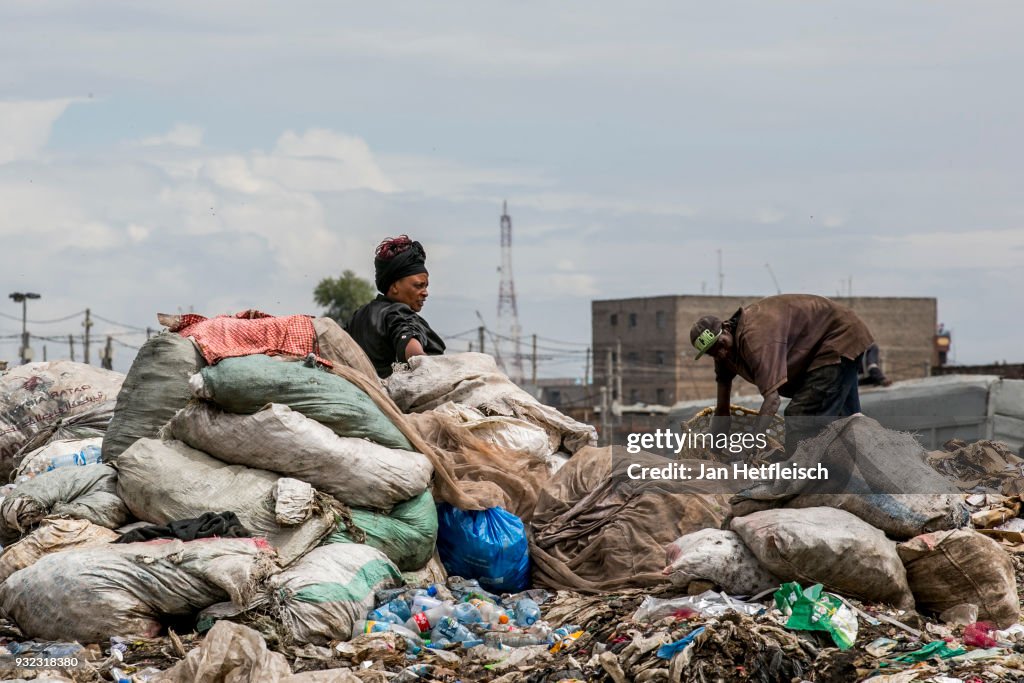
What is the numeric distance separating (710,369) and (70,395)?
47948 millimetres

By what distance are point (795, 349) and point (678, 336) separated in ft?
160

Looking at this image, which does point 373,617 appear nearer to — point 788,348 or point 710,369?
point 788,348

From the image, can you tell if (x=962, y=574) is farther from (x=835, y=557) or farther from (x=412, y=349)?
(x=412, y=349)

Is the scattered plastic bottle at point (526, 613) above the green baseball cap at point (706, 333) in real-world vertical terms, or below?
below

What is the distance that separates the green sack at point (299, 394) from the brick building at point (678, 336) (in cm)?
4825

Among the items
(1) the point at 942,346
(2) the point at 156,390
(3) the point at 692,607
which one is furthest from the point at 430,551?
(1) the point at 942,346

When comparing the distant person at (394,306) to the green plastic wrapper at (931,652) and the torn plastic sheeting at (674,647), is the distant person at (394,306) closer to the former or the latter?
the torn plastic sheeting at (674,647)

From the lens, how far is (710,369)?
176 feet

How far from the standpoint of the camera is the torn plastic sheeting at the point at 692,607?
427 centimetres

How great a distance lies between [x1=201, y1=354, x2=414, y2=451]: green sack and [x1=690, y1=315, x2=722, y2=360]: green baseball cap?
1931 mm

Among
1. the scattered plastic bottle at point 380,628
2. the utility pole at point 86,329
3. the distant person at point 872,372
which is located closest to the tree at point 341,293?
the utility pole at point 86,329

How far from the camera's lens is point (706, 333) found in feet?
21.0

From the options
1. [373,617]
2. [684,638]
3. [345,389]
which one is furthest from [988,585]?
[345,389]

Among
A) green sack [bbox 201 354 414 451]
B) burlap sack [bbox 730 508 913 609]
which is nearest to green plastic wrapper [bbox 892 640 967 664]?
burlap sack [bbox 730 508 913 609]
